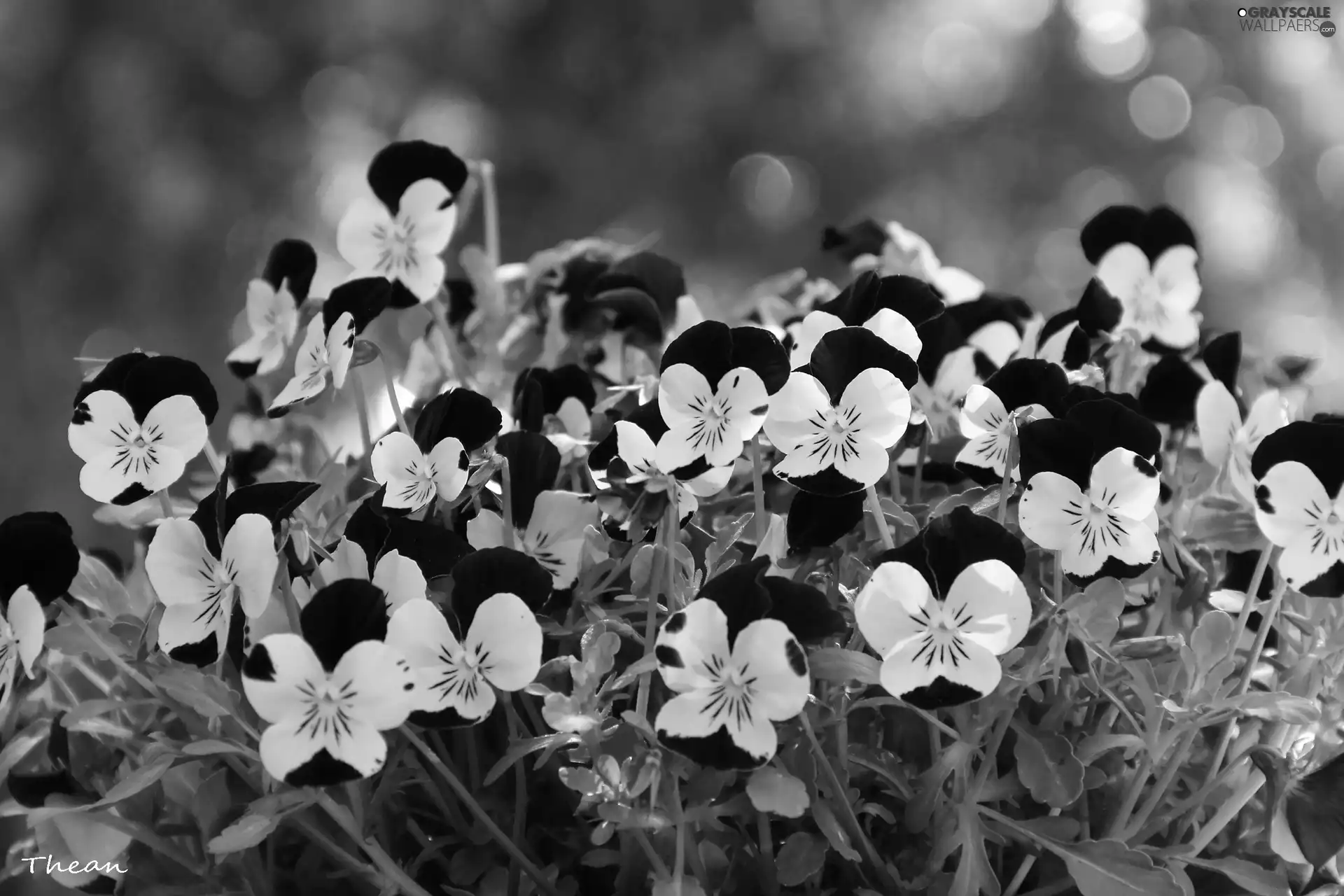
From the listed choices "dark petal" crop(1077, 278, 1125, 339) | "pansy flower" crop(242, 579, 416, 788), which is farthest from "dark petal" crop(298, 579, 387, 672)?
"dark petal" crop(1077, 278, 1125, 339)

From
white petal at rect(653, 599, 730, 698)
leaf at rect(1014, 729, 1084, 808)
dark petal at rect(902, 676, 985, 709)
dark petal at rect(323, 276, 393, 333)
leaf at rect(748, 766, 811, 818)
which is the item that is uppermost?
dark petal at rect(323, 276, 393, 333)

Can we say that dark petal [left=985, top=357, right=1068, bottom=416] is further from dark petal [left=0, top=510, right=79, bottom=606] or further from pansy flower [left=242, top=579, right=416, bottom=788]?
dark petal [left=0, top=510, right=79, bottom=606]

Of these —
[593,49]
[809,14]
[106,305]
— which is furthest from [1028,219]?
[106,305]

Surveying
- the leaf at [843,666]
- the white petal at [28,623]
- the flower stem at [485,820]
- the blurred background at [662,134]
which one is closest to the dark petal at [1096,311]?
the leaf at [843,666]

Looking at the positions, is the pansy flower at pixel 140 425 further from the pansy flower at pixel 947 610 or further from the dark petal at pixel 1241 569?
the dark petal at pixel 1241 569

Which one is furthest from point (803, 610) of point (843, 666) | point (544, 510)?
point (544, 510)

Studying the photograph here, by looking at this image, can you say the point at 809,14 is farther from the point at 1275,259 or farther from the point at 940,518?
the point at 940,518

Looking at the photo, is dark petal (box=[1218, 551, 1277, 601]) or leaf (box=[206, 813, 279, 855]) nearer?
leaf (box=[206, 813, 279, 855])
